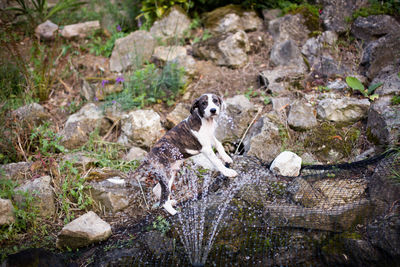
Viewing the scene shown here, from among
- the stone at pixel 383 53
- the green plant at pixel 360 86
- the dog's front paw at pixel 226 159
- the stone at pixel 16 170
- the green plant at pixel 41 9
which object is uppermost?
the green plant at pixel 41 9

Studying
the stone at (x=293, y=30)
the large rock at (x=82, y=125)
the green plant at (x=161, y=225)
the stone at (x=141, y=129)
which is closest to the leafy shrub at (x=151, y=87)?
the large rock at (x=82, y=125)

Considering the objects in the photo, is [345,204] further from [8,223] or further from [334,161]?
[8,223]

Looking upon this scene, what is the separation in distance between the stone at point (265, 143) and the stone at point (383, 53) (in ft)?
6.82

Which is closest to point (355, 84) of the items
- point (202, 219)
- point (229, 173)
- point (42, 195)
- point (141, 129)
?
point (229, 173)

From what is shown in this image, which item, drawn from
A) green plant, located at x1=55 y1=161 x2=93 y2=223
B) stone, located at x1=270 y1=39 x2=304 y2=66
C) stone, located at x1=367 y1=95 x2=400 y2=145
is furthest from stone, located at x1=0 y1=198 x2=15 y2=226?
stone, located at x1=270 y1=39 x2=304 y2=66

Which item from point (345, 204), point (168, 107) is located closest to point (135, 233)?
point (345, 204)

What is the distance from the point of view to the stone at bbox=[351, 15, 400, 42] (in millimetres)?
6062

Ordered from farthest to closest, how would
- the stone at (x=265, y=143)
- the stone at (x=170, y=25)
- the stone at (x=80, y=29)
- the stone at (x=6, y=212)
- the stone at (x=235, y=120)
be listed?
the stone at (x=80, y=29) < the stone at (x=170, y=25) < the stone at (x=235, y=120) < the stone at (x=265, y=143) < the stone at (x=6, y=212)

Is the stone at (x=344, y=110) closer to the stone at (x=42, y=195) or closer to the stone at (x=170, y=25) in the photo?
the stone at (x=170, y=25)

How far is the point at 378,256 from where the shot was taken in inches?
112

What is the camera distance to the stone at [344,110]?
503 centimetres

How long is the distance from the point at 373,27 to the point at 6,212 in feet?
21.5

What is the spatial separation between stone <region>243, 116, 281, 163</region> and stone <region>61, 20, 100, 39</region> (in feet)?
16.7

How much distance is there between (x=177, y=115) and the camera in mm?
5594
